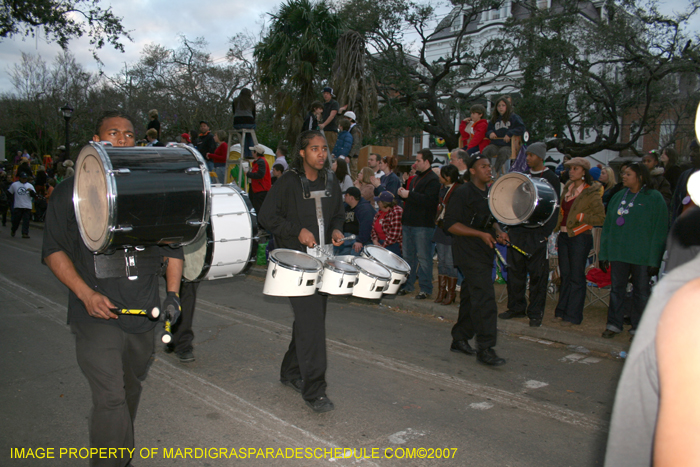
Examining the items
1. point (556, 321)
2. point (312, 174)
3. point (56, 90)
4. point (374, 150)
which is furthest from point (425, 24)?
point (56, 90)

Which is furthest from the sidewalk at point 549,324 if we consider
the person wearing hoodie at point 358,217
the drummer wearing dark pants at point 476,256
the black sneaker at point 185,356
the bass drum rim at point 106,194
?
the bass drum rim at point 106,194

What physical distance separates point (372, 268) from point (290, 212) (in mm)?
835

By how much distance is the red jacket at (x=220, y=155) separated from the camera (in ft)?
45.3

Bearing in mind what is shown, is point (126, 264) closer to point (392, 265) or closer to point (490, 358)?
point (392, 265)

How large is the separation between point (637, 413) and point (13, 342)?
22.2ft

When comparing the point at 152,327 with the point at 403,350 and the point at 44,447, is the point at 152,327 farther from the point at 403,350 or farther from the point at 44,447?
the point at 403,350

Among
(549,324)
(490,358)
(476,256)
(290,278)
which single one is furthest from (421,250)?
(290,278)

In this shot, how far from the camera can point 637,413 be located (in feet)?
3.87

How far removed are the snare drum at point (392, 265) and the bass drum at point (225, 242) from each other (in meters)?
1.21

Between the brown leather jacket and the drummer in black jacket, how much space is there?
1.07ft

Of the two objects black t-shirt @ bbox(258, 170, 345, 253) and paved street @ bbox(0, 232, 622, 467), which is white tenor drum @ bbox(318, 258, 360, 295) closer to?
black t-shirt @ bbox(258, 170, 345, 253)

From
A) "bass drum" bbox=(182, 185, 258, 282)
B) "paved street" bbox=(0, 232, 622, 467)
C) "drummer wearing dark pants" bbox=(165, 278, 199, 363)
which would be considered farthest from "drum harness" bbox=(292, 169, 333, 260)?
"drummer wearing dark pants" bbox=(165, 278, 199, 363)

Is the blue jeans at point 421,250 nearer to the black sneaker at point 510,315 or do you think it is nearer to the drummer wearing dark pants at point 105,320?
the black sneaker at point 510,315

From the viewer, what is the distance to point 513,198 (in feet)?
21.6
